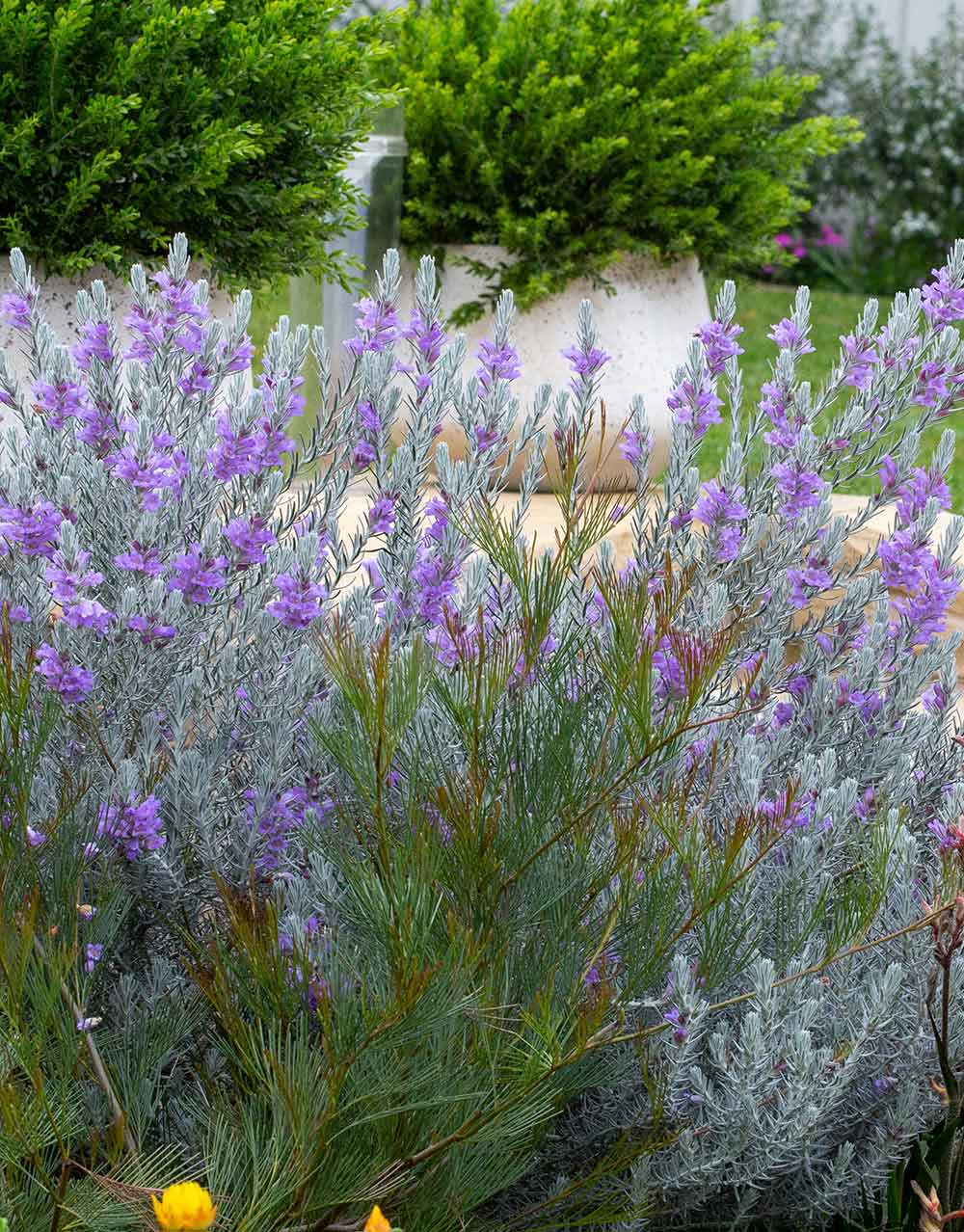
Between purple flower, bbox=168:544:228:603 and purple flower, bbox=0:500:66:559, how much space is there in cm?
14

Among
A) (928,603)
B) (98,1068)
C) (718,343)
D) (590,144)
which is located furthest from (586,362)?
(590,144)

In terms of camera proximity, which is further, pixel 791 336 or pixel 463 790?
pixel 791 336

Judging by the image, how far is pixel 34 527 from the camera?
1746 millimetres

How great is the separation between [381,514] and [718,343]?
517 mm

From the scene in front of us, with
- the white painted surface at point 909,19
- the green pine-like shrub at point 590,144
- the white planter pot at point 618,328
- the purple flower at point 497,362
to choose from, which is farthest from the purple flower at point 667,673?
the white painted surface at point 909,19

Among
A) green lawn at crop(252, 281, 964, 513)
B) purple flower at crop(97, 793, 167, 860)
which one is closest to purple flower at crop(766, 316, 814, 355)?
green lawn at crop(252, 281, 964, 513)

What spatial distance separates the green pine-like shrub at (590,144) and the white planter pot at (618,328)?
0.22 feet

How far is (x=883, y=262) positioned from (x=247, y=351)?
383 inches

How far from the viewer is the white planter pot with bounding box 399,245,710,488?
13.4 ft

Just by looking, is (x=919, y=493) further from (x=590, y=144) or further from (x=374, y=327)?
(x=590, y=144)

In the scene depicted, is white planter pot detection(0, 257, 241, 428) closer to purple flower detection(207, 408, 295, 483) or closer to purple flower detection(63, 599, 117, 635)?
purple flower detection(207, 408, 295, 483)

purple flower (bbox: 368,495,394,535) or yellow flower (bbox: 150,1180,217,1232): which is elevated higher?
purple flower (bbox: 368,495,394,535)

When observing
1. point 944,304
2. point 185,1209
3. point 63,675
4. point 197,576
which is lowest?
point 185,1209

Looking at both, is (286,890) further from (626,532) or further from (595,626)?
(626,532)
